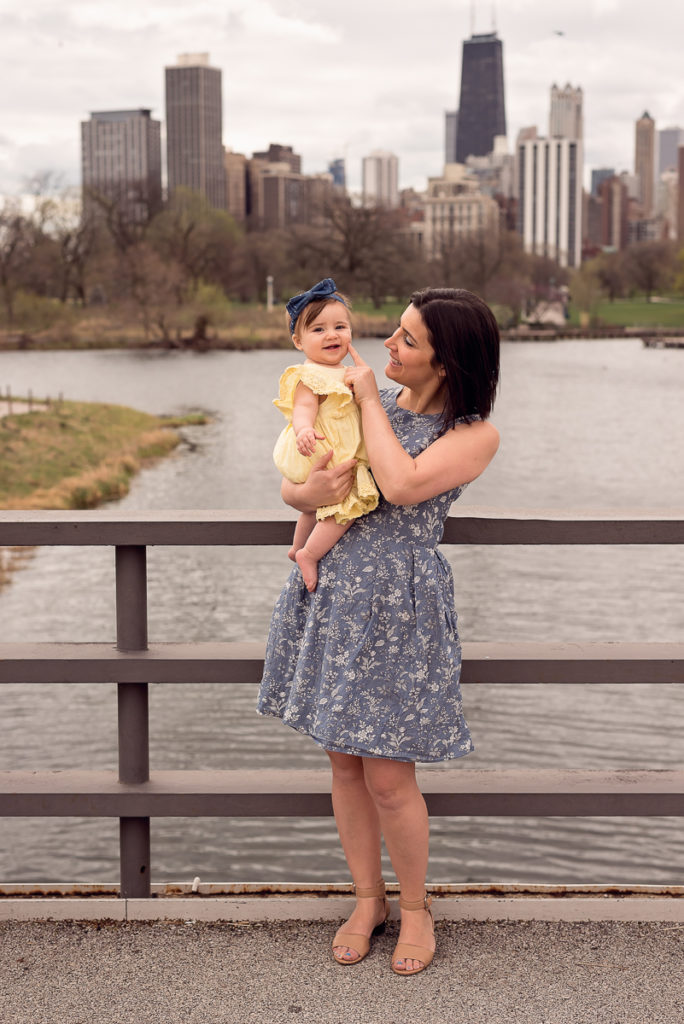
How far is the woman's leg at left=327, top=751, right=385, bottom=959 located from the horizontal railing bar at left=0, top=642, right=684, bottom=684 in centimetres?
37

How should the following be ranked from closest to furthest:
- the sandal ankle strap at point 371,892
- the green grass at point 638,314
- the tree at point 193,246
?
the sandal ankle strap at point 371,892, the tree at point 193,246, the green grass at point 638,314

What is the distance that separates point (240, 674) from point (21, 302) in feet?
265

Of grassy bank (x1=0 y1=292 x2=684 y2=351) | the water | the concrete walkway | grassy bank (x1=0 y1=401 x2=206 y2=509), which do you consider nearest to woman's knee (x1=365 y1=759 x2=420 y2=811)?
the concrete walkway

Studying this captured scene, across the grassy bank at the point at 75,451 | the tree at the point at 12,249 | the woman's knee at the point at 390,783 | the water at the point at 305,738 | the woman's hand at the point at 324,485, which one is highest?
the tree at the point at 12,249

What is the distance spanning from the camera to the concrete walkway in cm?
267

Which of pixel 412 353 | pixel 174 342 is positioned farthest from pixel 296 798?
pixel 174 342

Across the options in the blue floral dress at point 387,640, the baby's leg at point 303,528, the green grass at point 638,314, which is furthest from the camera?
the green grass at point 638,314

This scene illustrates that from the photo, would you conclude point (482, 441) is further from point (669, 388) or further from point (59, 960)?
point (669, 388)

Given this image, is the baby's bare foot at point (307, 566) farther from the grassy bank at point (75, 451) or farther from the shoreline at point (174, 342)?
the shoreline at point (174, 342)

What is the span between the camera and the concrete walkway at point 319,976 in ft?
8.77

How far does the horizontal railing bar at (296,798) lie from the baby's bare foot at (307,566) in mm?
676

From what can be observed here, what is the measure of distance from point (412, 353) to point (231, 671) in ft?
3.14

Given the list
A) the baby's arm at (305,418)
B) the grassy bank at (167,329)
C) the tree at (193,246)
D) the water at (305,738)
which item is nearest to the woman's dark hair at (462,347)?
the baby's arm at (305,418)

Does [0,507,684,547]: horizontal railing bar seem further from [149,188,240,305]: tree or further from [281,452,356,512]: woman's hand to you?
[149,188,240,305]: tree
